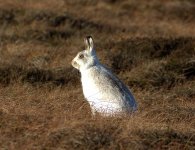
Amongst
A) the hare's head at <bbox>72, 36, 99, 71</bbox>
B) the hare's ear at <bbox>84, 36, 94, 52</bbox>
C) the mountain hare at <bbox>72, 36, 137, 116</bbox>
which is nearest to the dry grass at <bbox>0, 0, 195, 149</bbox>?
the mountain hare at <bbox>72, 36, 137, 116</bbox>

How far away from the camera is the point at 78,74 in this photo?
44.3 feet

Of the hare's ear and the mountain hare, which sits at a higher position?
the hare's ear

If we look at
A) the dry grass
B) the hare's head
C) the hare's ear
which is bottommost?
the dry grass

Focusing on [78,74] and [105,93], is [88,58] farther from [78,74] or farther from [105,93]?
[78,74]

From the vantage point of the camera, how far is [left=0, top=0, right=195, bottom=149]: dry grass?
24.3ft

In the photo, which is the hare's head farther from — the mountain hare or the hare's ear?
the mountain hare

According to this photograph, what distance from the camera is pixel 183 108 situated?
10156 millimetres

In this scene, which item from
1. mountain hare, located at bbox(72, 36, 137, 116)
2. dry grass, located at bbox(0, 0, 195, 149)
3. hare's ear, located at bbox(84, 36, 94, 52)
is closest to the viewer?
dry grass, located at bbox(0, 0, 195, 149)

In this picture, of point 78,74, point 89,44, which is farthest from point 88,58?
point 78,74

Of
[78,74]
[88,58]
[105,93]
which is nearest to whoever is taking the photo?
[105,93]

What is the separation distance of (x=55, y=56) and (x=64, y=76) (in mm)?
2038

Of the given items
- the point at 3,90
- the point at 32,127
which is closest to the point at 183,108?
the point at 3,90

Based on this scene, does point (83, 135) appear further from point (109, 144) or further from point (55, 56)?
point (55, 56)

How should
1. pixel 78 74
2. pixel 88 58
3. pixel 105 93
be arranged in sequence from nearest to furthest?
pixel 105 93 → pixel 88 58 → pixel 78 74
